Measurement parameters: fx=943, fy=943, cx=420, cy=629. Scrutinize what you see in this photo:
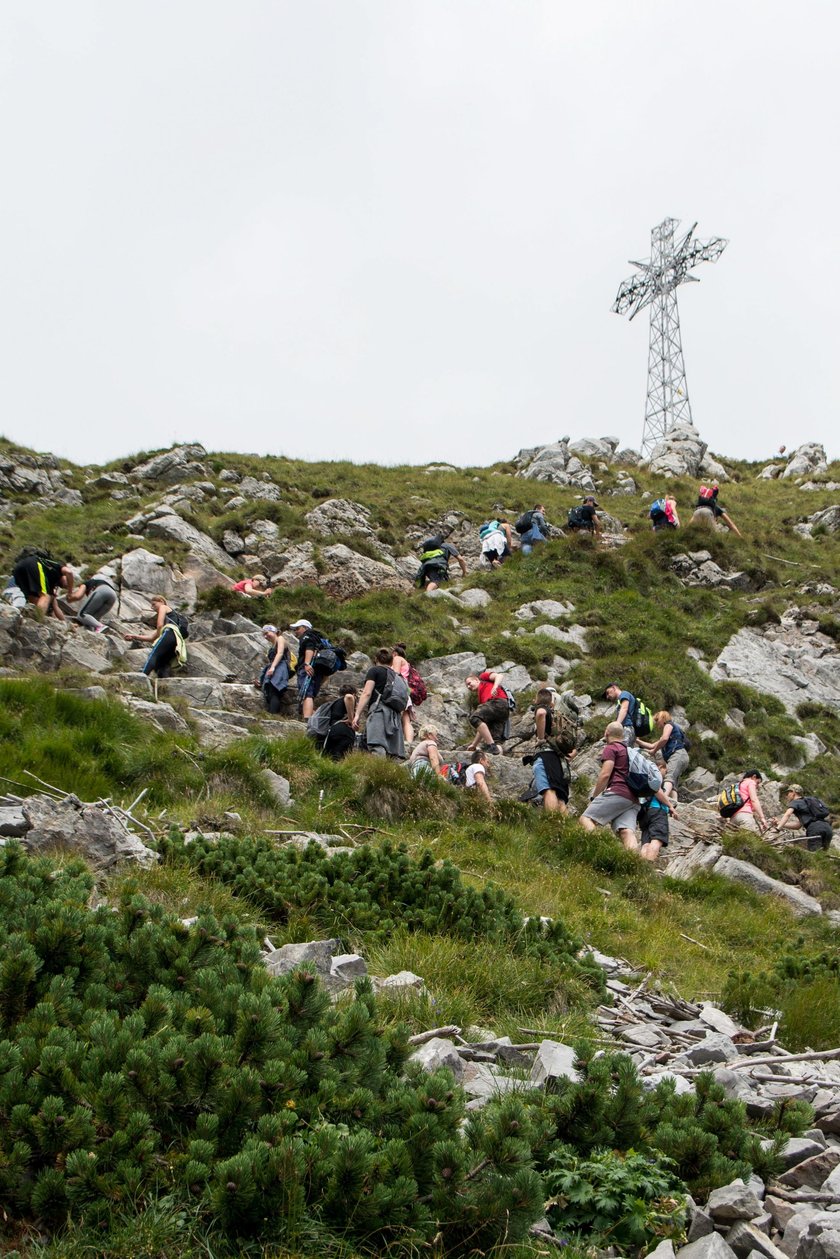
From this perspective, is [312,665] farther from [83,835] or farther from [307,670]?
[83,835]

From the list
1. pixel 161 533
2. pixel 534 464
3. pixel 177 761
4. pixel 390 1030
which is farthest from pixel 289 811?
pixel 534 464

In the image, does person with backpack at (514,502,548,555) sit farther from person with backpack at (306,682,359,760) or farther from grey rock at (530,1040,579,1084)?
grey rock at (530,1040,579,1084)

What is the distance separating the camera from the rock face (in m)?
7.02

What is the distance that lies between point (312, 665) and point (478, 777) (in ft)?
14.4

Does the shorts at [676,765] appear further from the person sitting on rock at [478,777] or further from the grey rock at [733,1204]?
the grey rock at [733,1204]

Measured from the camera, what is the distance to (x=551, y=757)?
13.6m

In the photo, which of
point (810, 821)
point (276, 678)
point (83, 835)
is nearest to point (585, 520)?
point (276, 678)

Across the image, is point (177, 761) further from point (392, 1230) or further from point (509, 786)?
point (392, 1230)

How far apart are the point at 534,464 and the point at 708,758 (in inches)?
992

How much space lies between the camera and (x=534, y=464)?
1592 inches

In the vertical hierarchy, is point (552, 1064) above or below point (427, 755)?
below

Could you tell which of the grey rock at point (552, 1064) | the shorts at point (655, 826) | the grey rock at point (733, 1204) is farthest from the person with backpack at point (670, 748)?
the grey rock at point (733, 1204)

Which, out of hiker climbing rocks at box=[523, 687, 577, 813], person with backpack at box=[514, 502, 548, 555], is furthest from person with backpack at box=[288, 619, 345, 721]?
person with backpack at box=[514, 502, 548, 555]

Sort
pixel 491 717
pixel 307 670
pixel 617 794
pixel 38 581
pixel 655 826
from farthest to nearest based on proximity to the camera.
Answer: pixel 307 670, pixel 38 581, pixel 491 717, pixel 655 826, pixel 617 794
